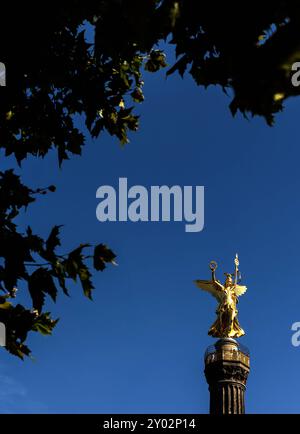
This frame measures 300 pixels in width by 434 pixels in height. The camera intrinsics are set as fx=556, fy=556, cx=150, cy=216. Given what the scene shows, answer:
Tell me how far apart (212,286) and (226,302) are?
1260 millimetres

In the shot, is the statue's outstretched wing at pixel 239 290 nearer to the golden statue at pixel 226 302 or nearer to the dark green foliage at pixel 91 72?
the golden statue at pixel 226 302

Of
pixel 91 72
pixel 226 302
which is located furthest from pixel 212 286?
pixel 91 72

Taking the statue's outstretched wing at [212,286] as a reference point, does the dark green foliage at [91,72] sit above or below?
below

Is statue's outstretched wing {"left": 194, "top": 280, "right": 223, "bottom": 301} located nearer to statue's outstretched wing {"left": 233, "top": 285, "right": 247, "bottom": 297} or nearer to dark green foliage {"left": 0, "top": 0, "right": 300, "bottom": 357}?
statue's outstretched wing {"left": 233, "top": 285, "right": 247, "bottom": 297}

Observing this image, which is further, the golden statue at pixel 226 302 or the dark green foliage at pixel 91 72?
the golden statue at pixel 226 302

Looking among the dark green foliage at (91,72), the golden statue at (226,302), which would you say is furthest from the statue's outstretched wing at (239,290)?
the dark green foliage at (91,72)

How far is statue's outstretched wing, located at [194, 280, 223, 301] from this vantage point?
29312 mm

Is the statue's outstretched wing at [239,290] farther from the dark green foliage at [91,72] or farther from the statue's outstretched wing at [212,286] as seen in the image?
the dark green foliage at [91,72]

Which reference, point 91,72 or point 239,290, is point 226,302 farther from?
point 91,72

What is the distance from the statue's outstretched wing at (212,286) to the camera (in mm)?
29312

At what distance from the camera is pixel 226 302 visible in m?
28.8

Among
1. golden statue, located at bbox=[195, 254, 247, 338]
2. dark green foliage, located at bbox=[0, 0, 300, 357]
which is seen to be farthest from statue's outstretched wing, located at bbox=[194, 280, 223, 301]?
dark green foliage, located at bbox=[0, 0, 300, 357]

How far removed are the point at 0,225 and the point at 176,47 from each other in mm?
2464
